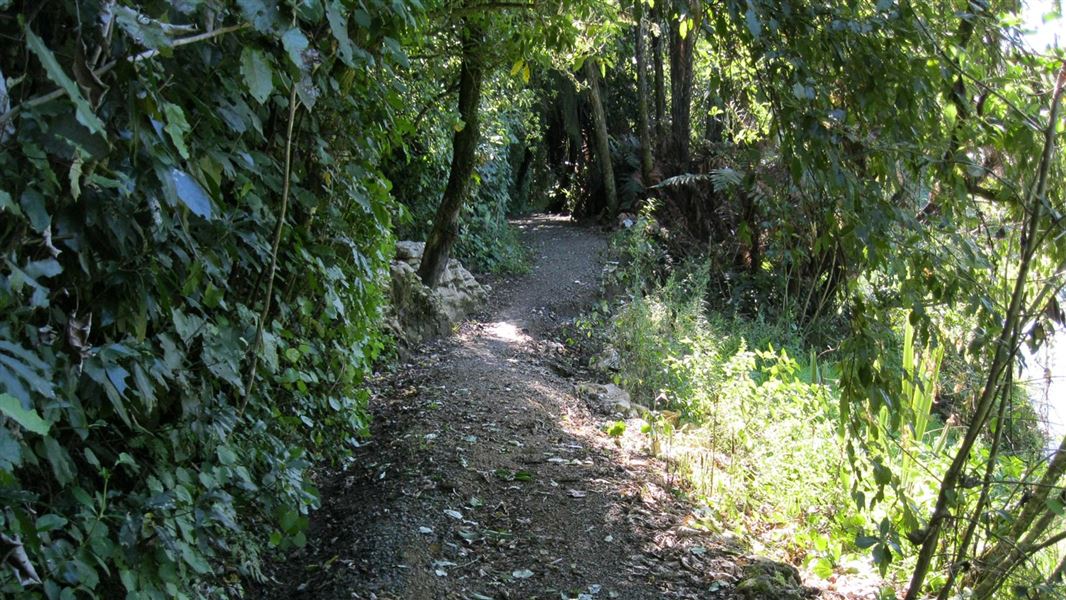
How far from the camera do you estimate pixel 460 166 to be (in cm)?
852

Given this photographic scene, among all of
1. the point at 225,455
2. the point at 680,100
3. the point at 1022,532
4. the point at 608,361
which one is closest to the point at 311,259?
the point at 225,455

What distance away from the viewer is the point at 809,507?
4617mm

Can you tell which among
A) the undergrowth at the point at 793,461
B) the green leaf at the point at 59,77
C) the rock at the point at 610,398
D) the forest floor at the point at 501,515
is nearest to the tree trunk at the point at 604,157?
the rock at the point at 610,398

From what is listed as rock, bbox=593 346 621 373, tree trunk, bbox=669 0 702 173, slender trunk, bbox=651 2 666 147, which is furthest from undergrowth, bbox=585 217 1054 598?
slender trunk, bbox=651 2 666 147

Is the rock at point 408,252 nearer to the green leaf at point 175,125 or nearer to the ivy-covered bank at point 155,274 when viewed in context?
the ivy-covered bank at point 155,274

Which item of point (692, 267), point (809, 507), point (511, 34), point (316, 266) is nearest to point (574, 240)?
point (692, 267)

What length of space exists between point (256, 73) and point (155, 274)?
63 centimetres

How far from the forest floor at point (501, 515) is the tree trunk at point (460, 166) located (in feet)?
8.61

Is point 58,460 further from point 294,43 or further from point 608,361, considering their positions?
point 608,361

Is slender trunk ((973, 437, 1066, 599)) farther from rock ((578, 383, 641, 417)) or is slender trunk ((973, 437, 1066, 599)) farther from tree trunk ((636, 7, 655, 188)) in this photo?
tree trunk ((636, 7, 655, 188))

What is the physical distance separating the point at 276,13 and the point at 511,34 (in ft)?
16.4

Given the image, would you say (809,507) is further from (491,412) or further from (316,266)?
(316,266)

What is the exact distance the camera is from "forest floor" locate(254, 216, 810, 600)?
3559 millimetres

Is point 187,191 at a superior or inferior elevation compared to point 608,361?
superior
